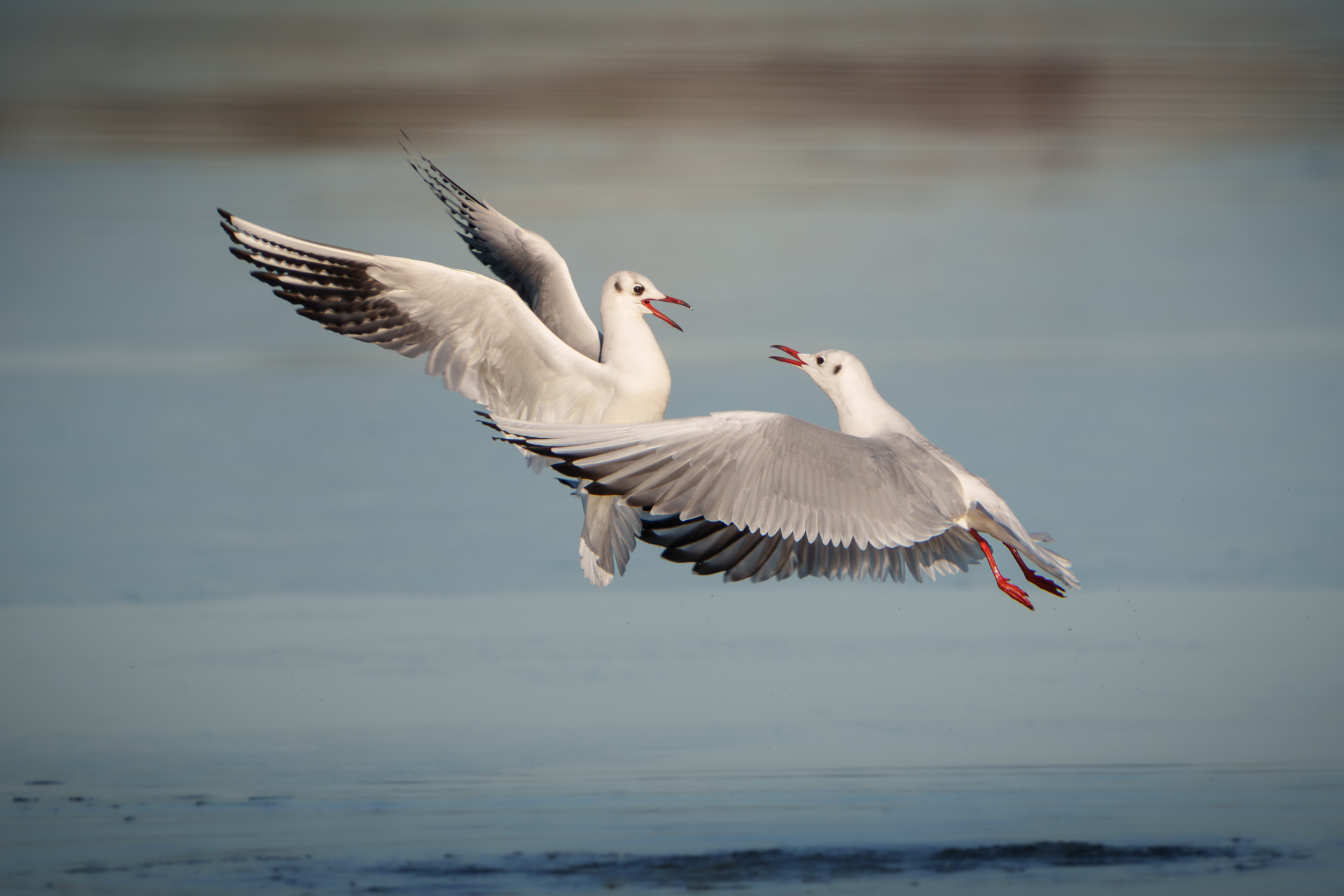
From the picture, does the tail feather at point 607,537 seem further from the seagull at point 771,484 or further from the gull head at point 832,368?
the gull head at point 832,368

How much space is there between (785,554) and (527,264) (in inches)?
82.7

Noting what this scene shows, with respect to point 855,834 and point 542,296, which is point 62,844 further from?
point 542,296

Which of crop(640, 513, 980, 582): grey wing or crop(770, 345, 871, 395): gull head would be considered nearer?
crop(640, 513, 980, 582): grey wing

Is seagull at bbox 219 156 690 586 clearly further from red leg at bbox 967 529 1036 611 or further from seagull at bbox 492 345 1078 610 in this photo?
red leg at bbox 967 529 1036 611

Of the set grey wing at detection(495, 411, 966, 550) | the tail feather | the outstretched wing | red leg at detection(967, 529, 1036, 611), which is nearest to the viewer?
grey wing at detection(495, 411, 966, 550)

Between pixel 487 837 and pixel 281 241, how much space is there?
258cm

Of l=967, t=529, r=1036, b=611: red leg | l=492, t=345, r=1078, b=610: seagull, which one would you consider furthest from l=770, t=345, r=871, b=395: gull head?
l=967, t=529, r=1036, b=611: red leg

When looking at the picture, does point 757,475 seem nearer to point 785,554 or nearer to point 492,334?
point 785,554

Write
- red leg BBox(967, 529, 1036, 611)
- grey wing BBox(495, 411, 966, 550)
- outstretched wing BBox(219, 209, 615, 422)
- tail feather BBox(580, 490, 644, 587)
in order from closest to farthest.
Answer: grey wing BBox(495, 411, 966, 550), red leg BBox(967, 529, 1036, 611), outstretched wing BBox(219, 209, 615, 422), tail feather BBox(580, 490, 644, 587)

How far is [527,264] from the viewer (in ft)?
23.0

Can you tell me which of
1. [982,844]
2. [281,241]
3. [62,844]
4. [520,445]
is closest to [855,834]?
[982,844]

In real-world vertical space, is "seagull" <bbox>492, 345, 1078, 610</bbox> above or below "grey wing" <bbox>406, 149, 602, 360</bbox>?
below

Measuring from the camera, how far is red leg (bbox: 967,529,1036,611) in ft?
18.2

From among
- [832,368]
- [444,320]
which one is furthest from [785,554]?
[444,320]
